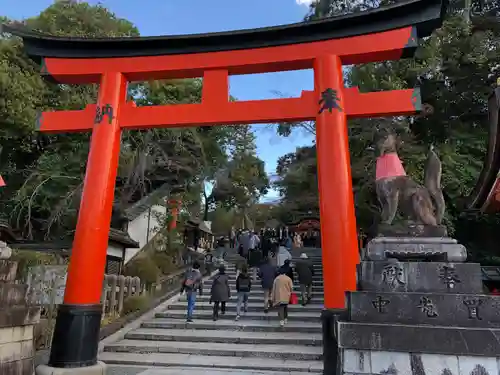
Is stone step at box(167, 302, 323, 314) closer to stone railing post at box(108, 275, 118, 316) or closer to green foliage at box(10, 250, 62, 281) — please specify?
stone railing post at box(108, 275, 118, 316)

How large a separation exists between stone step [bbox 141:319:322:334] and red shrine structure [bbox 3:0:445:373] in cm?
322

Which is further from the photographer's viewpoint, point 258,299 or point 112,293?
point 258,299

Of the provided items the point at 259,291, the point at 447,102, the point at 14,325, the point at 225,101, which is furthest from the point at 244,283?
the point at 447,102

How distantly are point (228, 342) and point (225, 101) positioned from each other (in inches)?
200

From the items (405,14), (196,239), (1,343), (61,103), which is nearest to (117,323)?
(1,343)

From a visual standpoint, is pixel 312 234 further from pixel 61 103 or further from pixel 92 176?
pixel 92 176

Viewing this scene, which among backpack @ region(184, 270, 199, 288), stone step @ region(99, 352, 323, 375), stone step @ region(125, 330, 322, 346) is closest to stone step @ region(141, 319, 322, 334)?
stone step @ region(125, 330, 322, 346)

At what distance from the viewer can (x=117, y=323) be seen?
29.5 ft

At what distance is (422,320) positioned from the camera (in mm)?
3988

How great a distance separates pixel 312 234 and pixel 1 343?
79.3ft

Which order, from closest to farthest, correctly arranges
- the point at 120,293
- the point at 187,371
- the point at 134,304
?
the point at 187,371 → the point at 120,293 → the point at 134,304

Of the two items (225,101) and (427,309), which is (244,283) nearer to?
(225,101)

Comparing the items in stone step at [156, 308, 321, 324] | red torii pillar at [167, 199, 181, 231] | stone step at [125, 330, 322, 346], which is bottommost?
stone step at [125, 330, 322, 346]

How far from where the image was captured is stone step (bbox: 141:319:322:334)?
8672 mm
